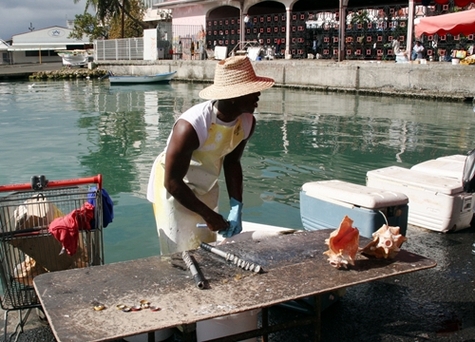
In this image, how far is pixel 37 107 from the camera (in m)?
22.5

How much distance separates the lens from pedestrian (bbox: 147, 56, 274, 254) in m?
3.37

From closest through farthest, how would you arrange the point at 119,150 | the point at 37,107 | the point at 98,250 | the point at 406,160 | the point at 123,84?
the point at 98,250, the point at 406,160, the point at 119,150, the point at 37,107, the point at 123,84

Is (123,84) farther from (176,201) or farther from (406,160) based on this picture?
(176,201)

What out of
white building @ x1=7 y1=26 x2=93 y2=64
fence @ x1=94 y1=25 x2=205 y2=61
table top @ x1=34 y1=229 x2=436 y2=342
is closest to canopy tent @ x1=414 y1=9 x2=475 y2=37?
table top @ x1=34 y1=229 x2=436 y2=342

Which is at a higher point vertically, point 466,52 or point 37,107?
point 466,52

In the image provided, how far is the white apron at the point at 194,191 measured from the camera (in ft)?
11.8

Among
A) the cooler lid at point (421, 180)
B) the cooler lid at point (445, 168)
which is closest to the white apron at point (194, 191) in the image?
the cooler lid at point (421, 180)

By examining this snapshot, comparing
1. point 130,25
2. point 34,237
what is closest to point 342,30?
point 130,25

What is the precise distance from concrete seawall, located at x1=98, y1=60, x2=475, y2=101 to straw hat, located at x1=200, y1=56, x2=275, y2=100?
19370 mm

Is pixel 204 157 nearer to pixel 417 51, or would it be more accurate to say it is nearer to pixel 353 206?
pixel 353 206

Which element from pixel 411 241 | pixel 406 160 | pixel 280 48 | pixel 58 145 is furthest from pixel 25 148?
pixel 280 48

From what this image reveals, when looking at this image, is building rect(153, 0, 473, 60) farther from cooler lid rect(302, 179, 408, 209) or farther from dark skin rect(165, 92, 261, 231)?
dark skin rect(165, 92, 261, 231)

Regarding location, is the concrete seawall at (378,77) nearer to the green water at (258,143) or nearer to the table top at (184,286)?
the green water at (258,143)

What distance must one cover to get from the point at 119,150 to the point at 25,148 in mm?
2436
